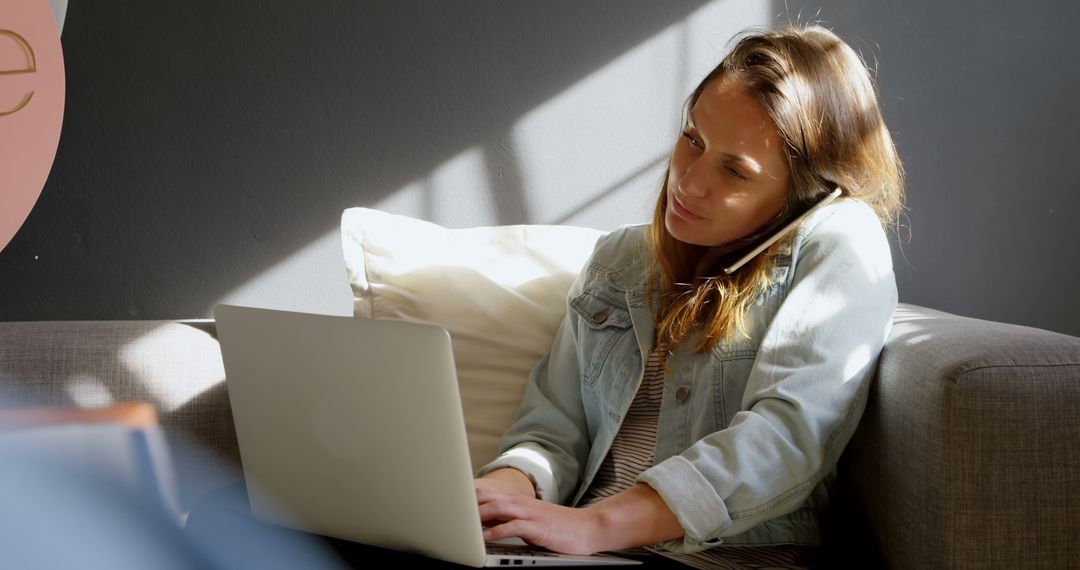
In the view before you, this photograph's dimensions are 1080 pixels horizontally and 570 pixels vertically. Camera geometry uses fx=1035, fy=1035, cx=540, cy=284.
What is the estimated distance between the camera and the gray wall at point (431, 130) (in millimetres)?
1812

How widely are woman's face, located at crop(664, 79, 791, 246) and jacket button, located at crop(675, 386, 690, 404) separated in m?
0.20

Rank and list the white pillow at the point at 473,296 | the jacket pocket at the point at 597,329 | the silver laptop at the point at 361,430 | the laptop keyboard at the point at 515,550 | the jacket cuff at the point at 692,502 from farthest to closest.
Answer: the white pillow at the point at 473,296, the jacket pocket at the point at 597,329, the jacket cuff at the point at 692,502, the laptop keyboard at the point at 515,550, the silver laptop at the point at 361,430

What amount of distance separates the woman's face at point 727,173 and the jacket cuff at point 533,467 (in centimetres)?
36

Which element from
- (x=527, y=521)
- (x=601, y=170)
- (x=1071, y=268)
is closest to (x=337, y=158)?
(x=601, y=170)

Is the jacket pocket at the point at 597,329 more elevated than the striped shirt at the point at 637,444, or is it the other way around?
the jacket pocket at the point at 597,329

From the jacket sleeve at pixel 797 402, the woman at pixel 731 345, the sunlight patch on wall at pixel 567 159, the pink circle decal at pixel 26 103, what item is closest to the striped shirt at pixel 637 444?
the woman at pixel 731 345

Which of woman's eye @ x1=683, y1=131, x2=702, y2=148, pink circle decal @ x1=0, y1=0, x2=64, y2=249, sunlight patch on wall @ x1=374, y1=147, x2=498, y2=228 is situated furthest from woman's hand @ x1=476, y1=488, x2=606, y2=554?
pink circle decal @ x1=0, y1=0, x2=64, y2=249

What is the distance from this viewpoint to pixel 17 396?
1.51 m

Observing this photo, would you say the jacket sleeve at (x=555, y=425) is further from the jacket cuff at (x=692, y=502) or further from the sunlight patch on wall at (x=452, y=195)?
the sunlight patch on wall at (x=452, y=195)

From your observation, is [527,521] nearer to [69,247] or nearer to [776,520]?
[776,520]

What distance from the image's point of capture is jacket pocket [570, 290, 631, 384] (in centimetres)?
146

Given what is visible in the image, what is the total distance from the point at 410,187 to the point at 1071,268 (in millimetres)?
1258

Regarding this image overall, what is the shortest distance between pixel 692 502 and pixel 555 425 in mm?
334

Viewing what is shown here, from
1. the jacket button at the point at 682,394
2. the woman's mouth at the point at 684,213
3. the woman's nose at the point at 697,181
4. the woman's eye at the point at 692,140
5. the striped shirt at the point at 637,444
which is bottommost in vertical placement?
the striped shirt at the point at 637,444
